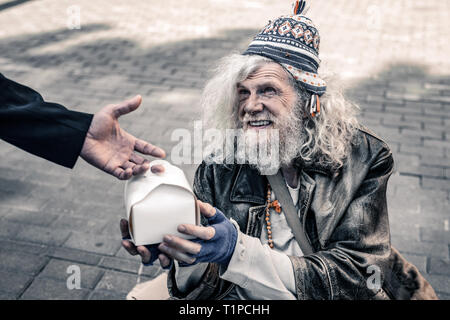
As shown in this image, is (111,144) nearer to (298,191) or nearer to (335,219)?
(298,191)

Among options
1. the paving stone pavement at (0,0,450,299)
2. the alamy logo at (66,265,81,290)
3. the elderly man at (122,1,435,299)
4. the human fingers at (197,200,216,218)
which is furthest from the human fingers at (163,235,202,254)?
the alamy logo at (66,265,81,290)

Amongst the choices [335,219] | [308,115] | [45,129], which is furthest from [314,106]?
[45,129]

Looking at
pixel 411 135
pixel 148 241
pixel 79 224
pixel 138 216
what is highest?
pixel 138 216

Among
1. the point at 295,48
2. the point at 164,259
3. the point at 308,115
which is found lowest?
the point at 164,259

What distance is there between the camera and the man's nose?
87.1 inches

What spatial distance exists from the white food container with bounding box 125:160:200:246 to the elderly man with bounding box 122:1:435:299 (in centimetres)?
36

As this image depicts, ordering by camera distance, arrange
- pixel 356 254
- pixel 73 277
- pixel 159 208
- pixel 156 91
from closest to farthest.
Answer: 1. pixel 159 208
2. pixel 356 254
3. pixel 73 277
4. pixel 156 91

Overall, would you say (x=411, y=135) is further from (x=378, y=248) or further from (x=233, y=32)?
(x=233, y=32)

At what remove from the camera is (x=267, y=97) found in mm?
2250

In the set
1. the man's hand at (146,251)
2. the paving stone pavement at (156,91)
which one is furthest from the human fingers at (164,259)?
the paving stone pavement at (156,91)

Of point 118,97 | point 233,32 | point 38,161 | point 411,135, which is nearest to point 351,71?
Answer: point 411,135

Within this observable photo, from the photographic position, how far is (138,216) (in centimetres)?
157

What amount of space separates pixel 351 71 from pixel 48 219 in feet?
15.6

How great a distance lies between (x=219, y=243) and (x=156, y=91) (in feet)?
15.6
